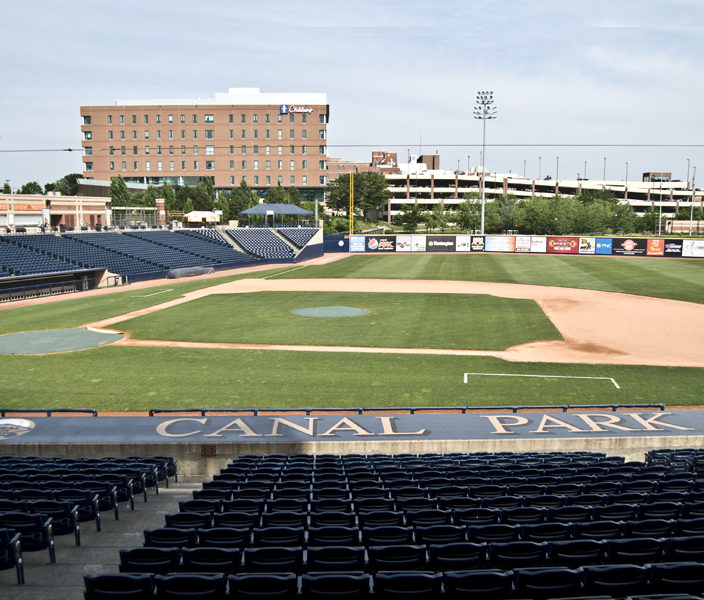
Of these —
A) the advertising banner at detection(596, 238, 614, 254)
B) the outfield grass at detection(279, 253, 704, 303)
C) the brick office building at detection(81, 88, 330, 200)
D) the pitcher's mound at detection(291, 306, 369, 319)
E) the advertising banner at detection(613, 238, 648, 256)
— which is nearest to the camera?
the pitcher's mound at detection(291, 306, 369, 319)

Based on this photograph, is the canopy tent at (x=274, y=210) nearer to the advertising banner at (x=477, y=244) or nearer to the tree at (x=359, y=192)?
the advertising banner at (x=477, y=244)

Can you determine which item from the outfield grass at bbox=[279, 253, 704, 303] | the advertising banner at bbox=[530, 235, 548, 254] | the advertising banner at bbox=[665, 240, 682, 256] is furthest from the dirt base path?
the advertising banner at bbox=[665, 240, 682, 256]

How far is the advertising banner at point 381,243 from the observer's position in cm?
8056

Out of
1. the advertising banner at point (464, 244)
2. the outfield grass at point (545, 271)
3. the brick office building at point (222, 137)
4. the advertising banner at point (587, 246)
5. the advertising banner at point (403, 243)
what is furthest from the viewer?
the brick office building at point (222, 137)

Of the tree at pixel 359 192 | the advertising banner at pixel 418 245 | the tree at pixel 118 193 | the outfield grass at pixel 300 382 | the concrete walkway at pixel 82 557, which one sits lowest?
the outfield grass at pixel 300 382

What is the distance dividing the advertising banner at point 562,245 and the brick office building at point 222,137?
2040 inches

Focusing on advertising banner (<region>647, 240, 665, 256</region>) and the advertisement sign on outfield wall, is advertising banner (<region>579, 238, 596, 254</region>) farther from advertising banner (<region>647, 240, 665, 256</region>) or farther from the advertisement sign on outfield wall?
the advertisement sign on outfield wall

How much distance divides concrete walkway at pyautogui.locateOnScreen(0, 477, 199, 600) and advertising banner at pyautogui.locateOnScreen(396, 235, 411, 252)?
232 ft

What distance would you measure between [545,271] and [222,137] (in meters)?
75.9

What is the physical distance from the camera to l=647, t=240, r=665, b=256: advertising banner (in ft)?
237

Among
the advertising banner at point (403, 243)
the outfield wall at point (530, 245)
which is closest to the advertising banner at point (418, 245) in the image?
the outfield wall at point (530, 245)

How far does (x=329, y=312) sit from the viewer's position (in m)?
35.3

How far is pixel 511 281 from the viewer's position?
1975 inches

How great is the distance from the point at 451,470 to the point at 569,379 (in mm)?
11935
